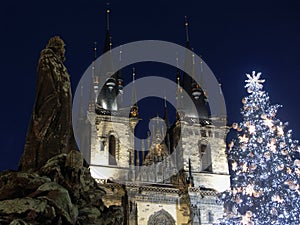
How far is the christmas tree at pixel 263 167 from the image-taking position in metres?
17.3

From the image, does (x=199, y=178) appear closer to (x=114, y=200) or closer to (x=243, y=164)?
(x=114, y=200)

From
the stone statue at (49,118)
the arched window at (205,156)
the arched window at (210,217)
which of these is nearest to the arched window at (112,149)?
the arched window at (205,156)

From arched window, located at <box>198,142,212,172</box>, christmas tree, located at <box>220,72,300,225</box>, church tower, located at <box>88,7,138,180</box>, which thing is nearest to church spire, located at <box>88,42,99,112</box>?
church tower, located at <box>88,7,138,180</box>

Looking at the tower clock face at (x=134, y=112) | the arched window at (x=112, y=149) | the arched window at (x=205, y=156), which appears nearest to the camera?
the arched window at (x=112, y=149)

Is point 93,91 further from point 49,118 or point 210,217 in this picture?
point 49,118

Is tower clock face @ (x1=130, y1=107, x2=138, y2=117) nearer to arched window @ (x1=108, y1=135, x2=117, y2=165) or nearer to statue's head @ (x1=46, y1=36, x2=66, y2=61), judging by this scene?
arched window @ (x1=108, y1=135, x2=117, y2=165)

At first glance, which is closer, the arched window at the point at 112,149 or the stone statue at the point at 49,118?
the stone statue at the point at 49,118

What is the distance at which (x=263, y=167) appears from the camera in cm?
1800

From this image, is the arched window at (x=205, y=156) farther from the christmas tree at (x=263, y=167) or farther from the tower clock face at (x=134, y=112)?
the christmas tree at (x=263, y=167)

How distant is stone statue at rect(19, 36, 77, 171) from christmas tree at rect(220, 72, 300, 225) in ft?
32.7

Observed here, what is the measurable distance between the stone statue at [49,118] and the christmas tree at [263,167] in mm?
9954

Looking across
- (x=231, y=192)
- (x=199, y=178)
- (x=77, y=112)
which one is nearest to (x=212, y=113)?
(x=199, y=178)

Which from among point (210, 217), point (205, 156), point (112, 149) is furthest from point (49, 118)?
point (205, 156)

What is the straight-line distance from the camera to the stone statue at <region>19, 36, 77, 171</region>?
9273 mm
